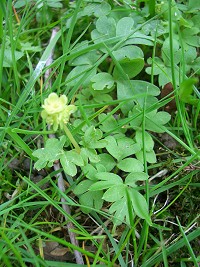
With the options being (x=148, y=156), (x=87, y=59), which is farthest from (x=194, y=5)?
(x=148, y=156)

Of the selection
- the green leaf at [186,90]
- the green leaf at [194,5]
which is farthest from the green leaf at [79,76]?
the green leaf at [194,5]

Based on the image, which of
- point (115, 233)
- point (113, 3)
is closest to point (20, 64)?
point (113, 3)

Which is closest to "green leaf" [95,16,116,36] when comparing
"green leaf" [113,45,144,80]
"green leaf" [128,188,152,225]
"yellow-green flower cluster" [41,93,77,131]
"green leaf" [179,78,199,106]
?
"green leaf" [113,45,144,80]

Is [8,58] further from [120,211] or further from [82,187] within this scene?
[120,211]

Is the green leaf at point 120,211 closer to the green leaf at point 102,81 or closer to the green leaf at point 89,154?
the green leaf at point 89,154

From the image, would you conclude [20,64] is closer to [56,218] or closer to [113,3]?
[113,3]
